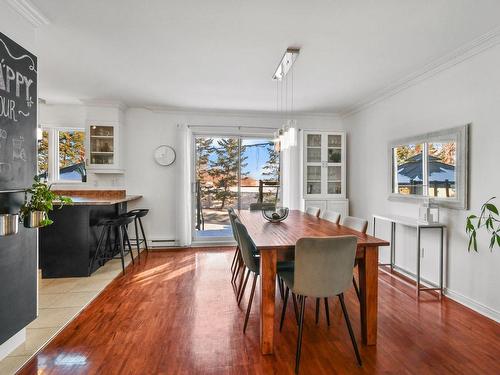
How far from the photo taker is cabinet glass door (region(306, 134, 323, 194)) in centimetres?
514

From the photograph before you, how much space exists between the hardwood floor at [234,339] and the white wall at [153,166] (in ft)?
6.45

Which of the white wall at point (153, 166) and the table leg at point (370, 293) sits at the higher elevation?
the white wall at point (153, 166)

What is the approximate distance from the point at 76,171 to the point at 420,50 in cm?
522

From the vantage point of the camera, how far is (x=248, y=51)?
2852 mm

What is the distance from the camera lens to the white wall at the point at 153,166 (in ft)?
16.5

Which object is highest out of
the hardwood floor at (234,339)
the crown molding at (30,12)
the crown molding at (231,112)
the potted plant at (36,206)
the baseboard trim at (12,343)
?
the crown molding at (231,112)

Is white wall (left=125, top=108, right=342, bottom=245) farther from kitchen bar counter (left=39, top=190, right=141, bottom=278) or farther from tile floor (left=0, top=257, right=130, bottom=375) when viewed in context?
kitchen bar counter (left=39, top=190, right=141, bottom=278)

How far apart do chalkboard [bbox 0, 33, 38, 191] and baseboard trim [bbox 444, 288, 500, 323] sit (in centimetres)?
396

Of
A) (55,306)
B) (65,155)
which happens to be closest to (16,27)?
(55,306)

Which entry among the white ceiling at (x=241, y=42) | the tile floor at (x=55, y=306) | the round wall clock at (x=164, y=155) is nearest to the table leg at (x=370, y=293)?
the white ceiling at (x=241, y=42)

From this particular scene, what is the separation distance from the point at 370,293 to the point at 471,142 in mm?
1855

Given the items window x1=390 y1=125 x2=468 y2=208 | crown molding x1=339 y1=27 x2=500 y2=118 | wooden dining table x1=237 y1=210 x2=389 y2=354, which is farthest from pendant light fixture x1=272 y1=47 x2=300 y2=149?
window x1=390 y1=125 x2=468 y2=208

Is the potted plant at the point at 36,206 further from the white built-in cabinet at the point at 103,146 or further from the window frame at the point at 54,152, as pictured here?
the window frame at the point at 54,152

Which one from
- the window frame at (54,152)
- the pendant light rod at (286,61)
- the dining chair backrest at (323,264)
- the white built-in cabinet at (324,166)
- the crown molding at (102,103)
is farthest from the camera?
the white built-in cabinet at (324,166)
